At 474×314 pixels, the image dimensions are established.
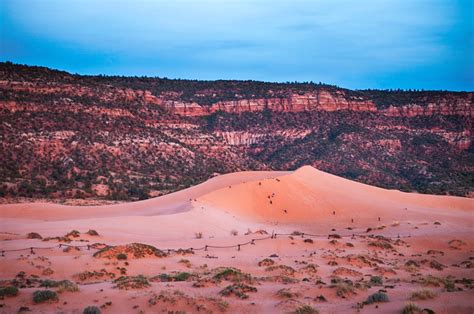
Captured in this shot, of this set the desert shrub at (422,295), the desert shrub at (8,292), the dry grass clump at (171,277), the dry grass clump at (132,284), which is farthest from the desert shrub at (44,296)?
the desert shrub at (422,295)

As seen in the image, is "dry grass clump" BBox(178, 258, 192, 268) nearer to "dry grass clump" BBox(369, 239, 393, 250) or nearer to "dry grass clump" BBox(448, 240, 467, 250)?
"dry grass clump" BBox(369, 239, 393, 250)

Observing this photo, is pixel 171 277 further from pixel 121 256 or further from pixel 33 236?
pixel 33 236

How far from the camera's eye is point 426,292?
508 inches

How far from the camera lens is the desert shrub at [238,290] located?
13.8 m

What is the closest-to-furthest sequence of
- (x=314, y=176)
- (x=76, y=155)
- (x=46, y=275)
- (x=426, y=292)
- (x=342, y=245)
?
(x=426, y=292), (x=46, y=275), (x=342, y=245), (x=314, y=176), (x=76, y=155)

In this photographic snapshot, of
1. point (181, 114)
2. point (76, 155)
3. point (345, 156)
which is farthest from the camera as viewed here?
point (181, 114)

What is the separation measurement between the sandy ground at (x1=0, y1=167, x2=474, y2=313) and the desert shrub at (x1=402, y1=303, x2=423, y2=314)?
1.74 ft

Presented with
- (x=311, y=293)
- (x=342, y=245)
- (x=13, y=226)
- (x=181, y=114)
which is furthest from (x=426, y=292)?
(x=181, y=114)

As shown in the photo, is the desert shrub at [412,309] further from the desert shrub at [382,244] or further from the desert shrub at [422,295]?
the desert shrub at [382,244]

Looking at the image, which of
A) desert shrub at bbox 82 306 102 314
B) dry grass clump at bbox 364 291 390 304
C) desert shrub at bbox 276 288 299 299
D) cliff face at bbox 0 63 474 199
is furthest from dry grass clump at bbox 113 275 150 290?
cliff face at bbox 0 63 474 199

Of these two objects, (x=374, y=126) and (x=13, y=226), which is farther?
(x=374, y=126)

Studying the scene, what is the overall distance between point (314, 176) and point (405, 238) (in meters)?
17.1

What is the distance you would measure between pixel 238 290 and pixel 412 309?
15.1ft

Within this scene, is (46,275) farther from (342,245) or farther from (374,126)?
(374,126)
